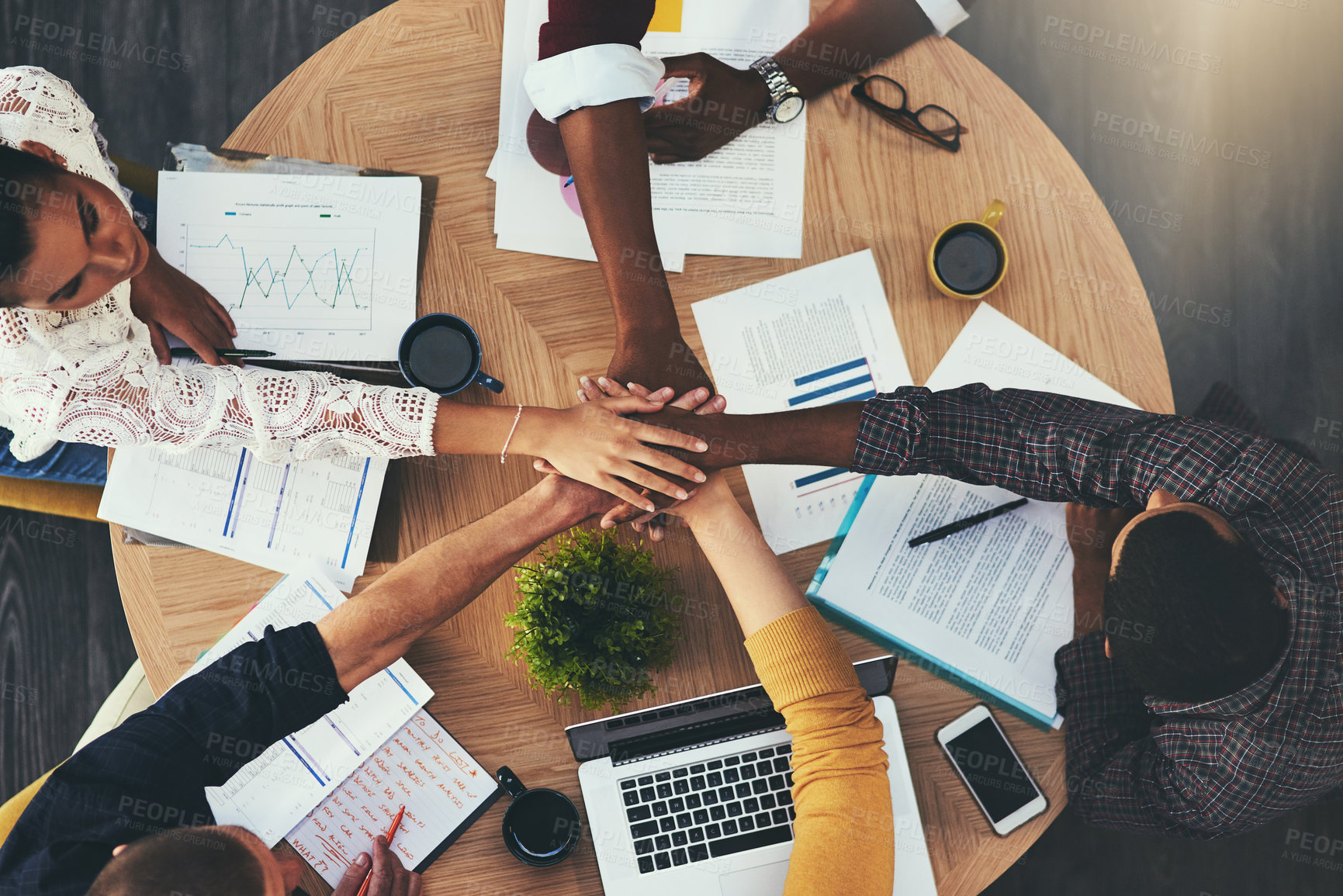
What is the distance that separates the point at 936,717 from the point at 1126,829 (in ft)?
1.02

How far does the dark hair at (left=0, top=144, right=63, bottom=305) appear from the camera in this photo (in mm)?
903

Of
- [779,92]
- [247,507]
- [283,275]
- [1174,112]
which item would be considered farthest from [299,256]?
[1174,112]

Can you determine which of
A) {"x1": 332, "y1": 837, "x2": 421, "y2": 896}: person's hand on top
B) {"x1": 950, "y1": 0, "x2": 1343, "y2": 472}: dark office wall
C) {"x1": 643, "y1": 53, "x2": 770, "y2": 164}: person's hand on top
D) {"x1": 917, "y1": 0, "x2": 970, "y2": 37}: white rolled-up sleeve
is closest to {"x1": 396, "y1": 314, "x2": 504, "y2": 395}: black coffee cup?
{"x1": 643, "y1": 53, "x2": 770, "y2": 164}: person's hand on top

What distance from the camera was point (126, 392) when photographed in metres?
1.06

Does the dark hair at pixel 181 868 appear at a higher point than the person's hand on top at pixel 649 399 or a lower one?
lower

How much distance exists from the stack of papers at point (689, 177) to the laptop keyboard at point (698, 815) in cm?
74

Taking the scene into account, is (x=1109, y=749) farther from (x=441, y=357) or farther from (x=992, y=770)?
(x=441, y=357)

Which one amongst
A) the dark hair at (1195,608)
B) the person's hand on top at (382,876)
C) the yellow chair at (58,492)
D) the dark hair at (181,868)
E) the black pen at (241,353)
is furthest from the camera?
the yellow chair at (58,492)

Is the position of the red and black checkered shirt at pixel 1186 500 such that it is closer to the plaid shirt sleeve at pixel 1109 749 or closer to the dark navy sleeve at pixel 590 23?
the plaid shirt sleeve at pixel 1109 749

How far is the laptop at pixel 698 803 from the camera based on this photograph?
1.12 metres

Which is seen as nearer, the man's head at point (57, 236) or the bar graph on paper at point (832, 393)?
the man's head at point (57, 236)

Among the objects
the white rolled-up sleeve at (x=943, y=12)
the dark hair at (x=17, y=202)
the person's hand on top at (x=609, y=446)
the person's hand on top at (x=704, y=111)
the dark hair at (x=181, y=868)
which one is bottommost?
the dark hair at (x=181, y=868)

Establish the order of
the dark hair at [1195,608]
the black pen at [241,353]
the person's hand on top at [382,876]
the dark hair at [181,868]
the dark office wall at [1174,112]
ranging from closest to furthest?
the dark hair at [181,868]
the dark hair at [1195,608]
the person's hand on top at [382,876]
the black pen at [241,353]
the dark office wall at [1174,112]

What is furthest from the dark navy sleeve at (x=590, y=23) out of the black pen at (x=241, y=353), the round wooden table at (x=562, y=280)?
the black pen at (x=241, y=353)
